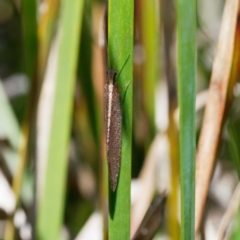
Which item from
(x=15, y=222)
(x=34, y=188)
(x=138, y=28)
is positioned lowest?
(x=15, y=222)

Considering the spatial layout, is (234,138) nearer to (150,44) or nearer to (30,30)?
(150,44)

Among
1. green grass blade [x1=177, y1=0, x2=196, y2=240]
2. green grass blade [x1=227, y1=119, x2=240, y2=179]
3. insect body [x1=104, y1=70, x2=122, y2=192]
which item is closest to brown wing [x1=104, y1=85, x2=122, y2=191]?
insect body [x1=104, y1=70, x2=122, y2=192]

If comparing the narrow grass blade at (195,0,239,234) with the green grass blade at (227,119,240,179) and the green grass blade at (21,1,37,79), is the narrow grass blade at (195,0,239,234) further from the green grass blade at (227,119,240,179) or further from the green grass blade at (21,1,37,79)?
the green grass blade at (21,1,37,79)

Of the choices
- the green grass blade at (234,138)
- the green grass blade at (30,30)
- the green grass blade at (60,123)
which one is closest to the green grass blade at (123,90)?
the green grass blade at (60,123)

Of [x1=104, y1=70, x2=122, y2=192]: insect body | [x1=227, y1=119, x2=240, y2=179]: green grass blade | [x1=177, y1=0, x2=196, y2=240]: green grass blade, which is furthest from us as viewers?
[x1=227, y1=119, x2=240, y2=179]: green grass blade

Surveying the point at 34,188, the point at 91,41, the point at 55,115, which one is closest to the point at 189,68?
the point at 55,115

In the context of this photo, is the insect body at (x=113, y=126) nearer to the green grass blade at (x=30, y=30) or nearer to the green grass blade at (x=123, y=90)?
the green grass blade at (x=123, y=90)

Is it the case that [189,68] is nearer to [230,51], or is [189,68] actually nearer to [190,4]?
[190,4]
